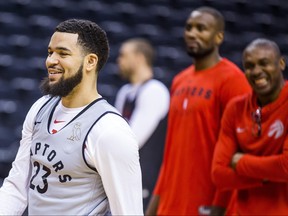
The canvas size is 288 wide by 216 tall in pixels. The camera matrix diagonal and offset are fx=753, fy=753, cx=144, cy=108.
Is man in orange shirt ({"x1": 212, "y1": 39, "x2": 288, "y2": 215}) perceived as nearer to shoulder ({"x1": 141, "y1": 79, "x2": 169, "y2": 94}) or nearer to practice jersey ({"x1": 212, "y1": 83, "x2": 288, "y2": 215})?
practice jersey ({"x1": 212, "y1": 83, "x2": 288, "y2": 215})

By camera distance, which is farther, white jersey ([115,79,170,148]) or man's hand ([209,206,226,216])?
white jersey ([115,79,170,148])

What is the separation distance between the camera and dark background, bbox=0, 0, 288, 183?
352 inches

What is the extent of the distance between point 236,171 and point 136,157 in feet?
4.58

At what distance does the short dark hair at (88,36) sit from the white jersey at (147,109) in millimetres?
3453

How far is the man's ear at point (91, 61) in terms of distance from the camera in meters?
3.33

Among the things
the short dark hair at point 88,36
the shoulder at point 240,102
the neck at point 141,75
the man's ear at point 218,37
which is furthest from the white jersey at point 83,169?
the neck at point 141,75

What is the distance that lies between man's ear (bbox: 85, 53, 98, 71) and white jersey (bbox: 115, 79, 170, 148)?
3.48m

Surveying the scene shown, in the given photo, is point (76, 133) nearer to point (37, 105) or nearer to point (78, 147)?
point (78, 147)

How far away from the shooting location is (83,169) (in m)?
3.21

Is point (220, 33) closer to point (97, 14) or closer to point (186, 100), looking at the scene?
point (186, 100)

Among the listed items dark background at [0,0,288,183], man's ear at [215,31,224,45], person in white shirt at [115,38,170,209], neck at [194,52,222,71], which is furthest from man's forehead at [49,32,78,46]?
dark background at [0,0,288,183]

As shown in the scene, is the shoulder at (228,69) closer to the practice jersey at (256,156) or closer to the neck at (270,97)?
the practice jersey at (256,156)

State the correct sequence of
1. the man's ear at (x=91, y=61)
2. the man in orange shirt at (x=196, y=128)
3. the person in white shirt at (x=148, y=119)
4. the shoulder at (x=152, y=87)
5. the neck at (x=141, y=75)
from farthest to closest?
the neck at (x=141, y=75), the shoulder at (x=152, y=87), the person in white shirt at (x=148, y=119), the man in orange shirt at (x=196, y=128), the man's ear at (x=91, y=61)

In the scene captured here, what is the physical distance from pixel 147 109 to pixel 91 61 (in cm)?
359
